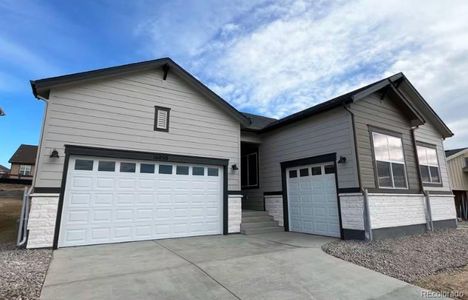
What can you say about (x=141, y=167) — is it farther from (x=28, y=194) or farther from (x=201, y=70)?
(x=201, y=70)

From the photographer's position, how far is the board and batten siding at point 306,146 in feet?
26.4

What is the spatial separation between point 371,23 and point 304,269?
826 centimetres

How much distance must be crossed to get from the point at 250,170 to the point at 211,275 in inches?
320

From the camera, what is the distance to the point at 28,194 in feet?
20.8

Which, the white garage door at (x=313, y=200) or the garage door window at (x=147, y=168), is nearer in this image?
the garage door window at (x=147, y=168)

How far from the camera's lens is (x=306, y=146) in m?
9.45

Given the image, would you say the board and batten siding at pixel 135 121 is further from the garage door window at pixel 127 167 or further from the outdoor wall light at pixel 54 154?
the garage door window at pixel 127 167

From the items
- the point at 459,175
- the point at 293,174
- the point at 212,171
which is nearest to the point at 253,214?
the point at 293,174

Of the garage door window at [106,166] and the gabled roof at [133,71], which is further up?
the gabled roof at [133,71]

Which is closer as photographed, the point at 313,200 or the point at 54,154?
the point at 54,154

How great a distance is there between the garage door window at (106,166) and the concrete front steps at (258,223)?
188 inches

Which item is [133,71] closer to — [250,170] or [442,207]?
[250,170]

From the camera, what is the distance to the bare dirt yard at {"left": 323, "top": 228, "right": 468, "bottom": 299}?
167 inches

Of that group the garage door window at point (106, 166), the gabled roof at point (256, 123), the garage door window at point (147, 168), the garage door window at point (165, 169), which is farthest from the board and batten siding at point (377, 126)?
the garage door window at point (106, 166)
